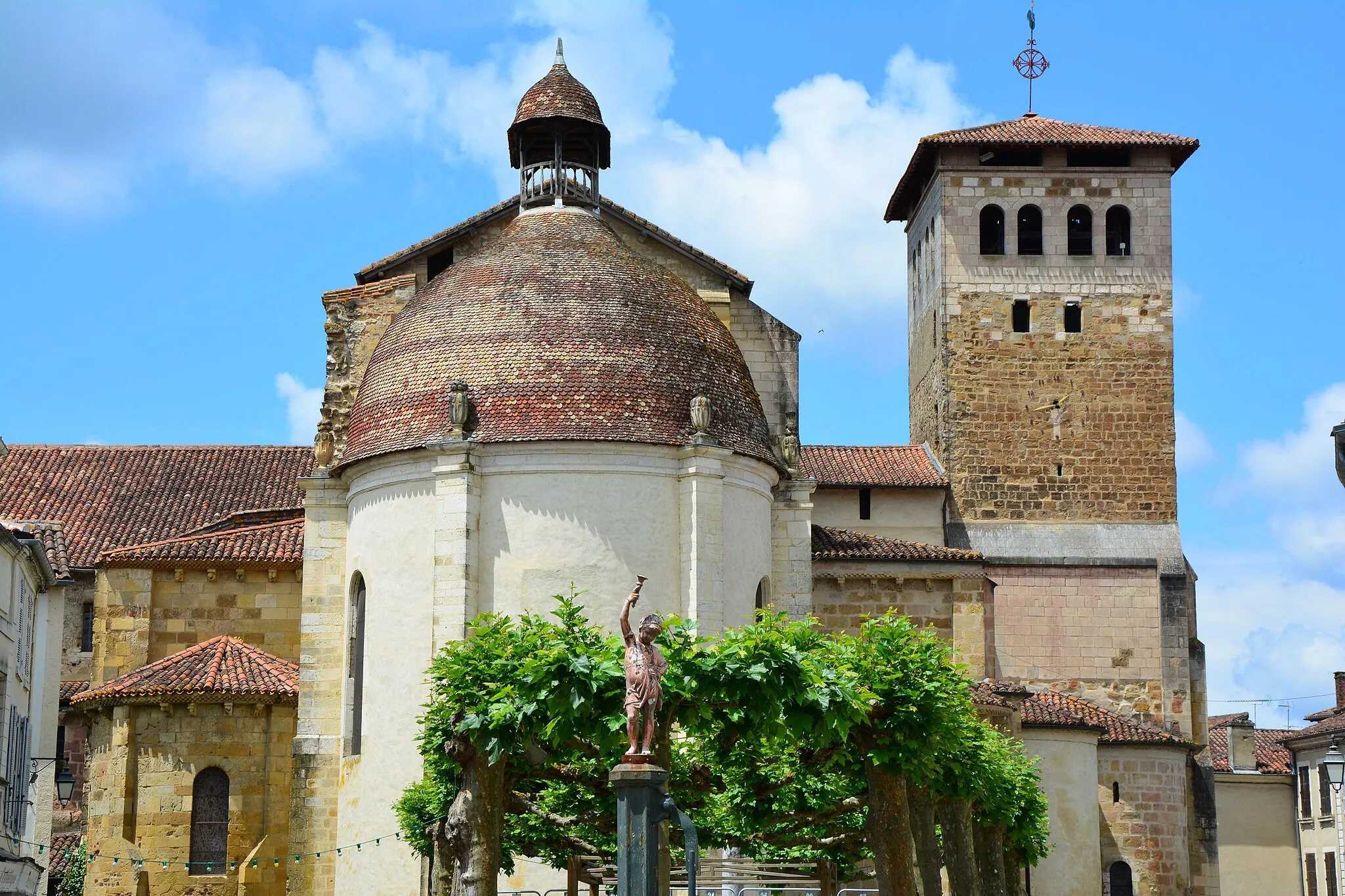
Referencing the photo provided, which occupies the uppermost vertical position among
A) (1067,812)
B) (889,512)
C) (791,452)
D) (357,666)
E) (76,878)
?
(889,512)

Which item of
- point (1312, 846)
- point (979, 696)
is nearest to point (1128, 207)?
point (979, 696)

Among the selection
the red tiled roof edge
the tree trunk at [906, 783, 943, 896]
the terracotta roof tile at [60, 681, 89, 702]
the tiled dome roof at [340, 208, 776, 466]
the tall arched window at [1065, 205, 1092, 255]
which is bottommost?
the tree trunk at [906, 783, 943, 896]

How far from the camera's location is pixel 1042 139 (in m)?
60.6

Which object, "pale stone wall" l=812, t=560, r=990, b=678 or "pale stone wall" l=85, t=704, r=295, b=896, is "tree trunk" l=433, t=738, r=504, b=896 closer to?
"pale stone wall" l=85, t=704, r=295, b=896

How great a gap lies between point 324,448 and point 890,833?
19175 millimetres

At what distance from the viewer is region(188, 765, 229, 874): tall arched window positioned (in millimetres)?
41281

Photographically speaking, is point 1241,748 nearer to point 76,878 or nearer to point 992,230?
point 992,230

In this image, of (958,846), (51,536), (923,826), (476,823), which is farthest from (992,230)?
(476,823)

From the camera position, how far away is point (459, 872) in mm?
27812

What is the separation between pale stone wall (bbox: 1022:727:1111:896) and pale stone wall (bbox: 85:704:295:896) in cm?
1935

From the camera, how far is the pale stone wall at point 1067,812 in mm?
51438

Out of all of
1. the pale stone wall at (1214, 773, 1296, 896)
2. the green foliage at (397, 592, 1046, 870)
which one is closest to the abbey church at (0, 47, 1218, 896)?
the green foliage at (397, 592, 1046, 870)

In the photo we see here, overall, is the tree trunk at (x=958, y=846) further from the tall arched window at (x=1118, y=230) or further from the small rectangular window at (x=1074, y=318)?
the tall arched window at (x=1118, y=230)

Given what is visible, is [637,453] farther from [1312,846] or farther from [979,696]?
[1312,846]
